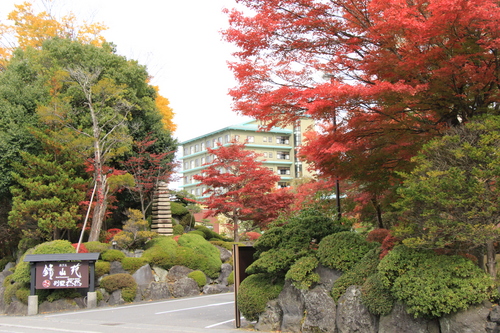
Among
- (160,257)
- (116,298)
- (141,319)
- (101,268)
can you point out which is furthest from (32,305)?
(160,257)

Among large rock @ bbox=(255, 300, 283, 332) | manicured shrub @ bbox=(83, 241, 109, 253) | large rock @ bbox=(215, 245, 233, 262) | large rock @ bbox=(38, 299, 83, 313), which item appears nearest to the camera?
large rock @ bbox=(255, 300, 283, 332)

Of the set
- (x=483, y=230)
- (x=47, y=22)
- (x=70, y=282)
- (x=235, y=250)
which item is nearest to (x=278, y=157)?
(x=47, y=22)

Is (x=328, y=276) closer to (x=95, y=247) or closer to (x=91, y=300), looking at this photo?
(x=91, y=300)

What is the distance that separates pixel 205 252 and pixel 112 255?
4.84 m

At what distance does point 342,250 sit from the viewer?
970cm

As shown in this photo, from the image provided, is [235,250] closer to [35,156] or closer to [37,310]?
[37,310]

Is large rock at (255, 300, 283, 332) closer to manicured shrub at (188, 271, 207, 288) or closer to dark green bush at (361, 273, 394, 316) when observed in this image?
dark green bush at (361, 273, 394, 316)

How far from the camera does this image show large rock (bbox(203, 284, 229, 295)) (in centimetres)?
2094

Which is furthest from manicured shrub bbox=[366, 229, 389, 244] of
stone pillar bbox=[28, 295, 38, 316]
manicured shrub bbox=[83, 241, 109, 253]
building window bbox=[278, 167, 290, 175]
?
building window bbox=[278, 167, 290, 175]

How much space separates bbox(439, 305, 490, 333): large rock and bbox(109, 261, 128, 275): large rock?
48.8ft

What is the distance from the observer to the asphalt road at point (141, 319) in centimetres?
1142

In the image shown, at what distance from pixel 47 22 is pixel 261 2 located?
27050 mm

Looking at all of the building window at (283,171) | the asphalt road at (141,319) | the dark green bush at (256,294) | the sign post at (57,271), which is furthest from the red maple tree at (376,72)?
the building window at (283,171)

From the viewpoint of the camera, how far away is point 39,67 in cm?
2392
